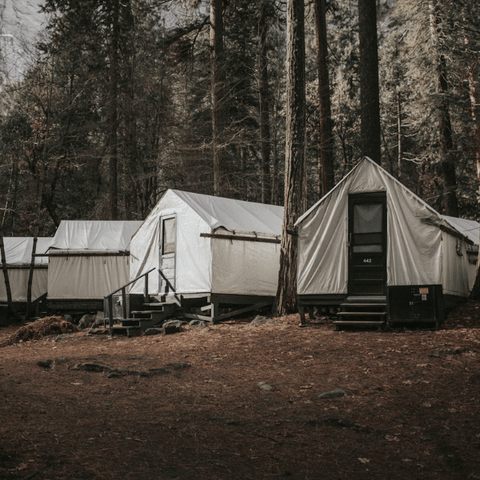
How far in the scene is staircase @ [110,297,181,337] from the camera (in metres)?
12.3

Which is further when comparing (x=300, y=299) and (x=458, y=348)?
(x=300, y=299)

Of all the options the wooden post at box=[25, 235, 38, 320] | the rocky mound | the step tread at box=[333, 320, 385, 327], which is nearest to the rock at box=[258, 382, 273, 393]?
the step tread at box=[333, 320, 385, 327]

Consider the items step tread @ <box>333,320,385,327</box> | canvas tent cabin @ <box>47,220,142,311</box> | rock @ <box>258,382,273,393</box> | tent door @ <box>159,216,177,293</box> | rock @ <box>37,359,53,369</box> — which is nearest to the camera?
rock @ <box>258,382,273,393</box>

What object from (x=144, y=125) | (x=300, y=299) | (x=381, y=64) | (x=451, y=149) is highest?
(x=381, y=64)

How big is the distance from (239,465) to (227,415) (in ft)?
4.32

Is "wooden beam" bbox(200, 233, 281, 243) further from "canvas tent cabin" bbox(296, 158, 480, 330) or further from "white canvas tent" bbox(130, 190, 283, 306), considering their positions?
"canvas tent cabin" bbox(296, 158, 480, 330)

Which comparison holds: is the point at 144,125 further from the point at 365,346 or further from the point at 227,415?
the point at 227,415

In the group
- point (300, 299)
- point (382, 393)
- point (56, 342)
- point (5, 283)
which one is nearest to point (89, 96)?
point (5, 283)

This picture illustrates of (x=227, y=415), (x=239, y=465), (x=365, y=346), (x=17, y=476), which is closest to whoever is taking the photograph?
(x=17, y=476)

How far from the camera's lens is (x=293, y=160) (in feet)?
37.7

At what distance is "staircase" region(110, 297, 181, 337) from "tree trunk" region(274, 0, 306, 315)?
2795 millimetres

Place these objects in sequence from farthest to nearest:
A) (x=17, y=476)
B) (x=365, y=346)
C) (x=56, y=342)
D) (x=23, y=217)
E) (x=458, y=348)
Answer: (x=23, y=217) < (x=56, y=342) < (x=365, y=346) < (x=458, y=348) < (x=17, y=476)

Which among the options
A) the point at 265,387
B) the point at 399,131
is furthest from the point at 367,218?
the point at 399,131

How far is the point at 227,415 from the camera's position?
5176mm
